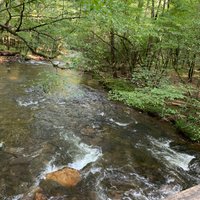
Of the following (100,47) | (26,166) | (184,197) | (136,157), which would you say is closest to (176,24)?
(100,47)

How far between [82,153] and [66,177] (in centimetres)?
132

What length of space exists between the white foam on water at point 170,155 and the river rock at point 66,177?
8.67ft

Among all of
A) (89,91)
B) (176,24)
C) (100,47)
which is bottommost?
(89,91)

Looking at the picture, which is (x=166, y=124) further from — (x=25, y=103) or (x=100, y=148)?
(x=25, y=103)

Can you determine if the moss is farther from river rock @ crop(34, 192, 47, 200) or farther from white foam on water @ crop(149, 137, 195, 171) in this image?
river rock @ crop(34, 192, 47, 200)

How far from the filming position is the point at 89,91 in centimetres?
1286

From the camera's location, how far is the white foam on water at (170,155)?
6818mm

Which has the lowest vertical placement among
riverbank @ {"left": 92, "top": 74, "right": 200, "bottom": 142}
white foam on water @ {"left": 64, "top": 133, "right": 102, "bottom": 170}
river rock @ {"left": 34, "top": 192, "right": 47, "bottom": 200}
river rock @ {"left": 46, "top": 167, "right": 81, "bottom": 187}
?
white foam on water @ {"left": 64, "top": 133, "right": 102, "bottom": 170}

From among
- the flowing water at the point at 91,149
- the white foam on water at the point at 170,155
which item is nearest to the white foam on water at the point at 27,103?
the flowing water at the point at 91,149

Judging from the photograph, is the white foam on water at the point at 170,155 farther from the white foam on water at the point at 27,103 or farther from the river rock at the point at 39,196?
the white foam on water at the point at 27,103

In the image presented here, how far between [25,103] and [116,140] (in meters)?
4.37

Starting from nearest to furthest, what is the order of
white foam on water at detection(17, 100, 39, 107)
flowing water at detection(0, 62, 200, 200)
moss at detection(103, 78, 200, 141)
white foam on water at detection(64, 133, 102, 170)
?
flowing water at detection(0, 62, 200, 200), white foam on water at detection(64, 133, 102, 170), moss at detection(103, 78, 200, 141), white foam on water at detection(17, 100, 39, 107)

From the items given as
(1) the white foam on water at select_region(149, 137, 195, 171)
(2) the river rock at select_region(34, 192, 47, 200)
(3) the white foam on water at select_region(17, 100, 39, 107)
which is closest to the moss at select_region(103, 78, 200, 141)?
(1) the white foam on water at select_region(149, 137, 195, 171)

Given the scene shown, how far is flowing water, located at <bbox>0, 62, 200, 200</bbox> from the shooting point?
214 inches
